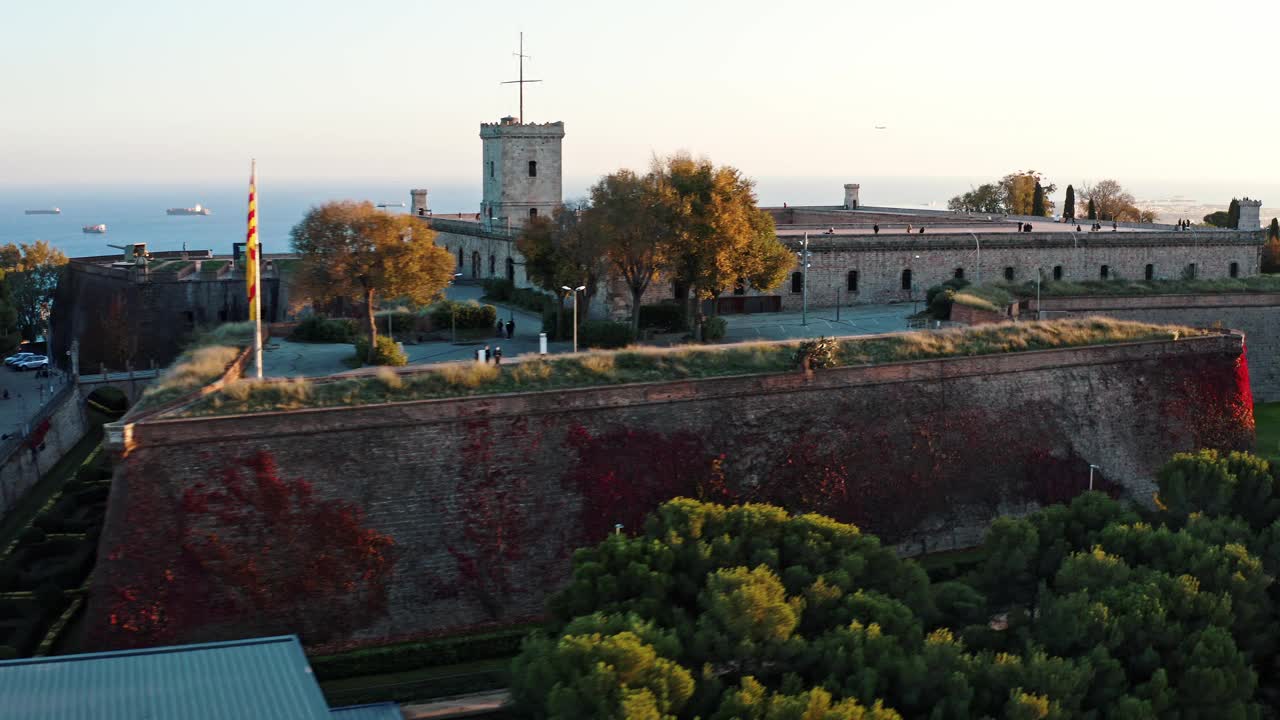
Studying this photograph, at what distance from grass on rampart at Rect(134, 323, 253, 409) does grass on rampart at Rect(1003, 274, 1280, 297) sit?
26.4m

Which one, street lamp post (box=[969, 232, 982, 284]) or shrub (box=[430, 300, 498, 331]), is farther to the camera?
street lamp post (box=[969, 232, 982, 284])

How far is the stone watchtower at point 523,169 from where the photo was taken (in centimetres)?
5697

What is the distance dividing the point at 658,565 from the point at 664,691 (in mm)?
3622

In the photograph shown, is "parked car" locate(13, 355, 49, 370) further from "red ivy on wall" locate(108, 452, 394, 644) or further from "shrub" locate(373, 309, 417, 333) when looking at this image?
"red ivy on wall" locate(108, 452, 394, 644)

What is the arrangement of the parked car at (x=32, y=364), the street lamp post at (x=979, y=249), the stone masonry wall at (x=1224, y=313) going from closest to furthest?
the stone masonry wall at (x=1224, y=313) → the street lamp post at (x=979, y=249) → the parked car at (x=32, y=364)

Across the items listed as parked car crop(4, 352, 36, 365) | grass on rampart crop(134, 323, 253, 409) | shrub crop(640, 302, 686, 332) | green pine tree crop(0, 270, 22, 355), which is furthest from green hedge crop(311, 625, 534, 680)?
parked car crop(4, 352, 36, 365)

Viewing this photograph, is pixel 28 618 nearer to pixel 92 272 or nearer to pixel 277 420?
pixel 277 420

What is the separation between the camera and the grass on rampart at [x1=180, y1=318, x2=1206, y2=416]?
2506cm

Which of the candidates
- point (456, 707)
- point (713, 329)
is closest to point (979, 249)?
point (713, 329)

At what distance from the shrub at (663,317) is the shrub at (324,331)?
10.2 metres

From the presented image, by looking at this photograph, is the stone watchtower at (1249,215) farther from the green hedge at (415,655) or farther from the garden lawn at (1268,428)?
the green hedge at (415,655)

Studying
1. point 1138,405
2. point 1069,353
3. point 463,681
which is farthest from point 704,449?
point 1138,405

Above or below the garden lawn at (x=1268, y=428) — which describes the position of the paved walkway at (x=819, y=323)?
above

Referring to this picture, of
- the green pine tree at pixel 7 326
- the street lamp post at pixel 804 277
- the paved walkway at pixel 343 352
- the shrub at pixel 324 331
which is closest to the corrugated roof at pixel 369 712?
the paved walkway at pixel 343 352
